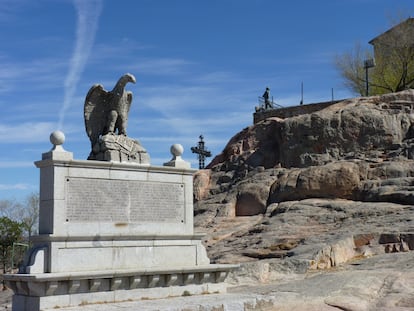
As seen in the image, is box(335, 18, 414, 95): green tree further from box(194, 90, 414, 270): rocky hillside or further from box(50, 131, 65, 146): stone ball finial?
box(50, 131, 65, 146): stone ball finial

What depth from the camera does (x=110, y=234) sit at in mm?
12234

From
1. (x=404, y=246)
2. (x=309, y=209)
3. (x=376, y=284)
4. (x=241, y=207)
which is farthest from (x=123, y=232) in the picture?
(x=241, y=207)

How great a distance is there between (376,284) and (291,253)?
4.69 m

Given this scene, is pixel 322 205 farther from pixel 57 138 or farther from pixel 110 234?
pixel 57 138

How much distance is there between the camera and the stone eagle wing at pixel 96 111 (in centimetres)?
1388

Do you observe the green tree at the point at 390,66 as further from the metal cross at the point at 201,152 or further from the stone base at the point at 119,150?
the stone base at the point at 119,150

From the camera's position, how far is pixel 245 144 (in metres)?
32.1

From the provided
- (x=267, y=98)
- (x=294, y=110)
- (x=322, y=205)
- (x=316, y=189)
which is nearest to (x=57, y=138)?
(x=322, y=205)

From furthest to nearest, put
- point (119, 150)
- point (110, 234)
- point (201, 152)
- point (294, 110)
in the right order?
point (201, 152) < point (294, 110) < point (119, 150) < point (110, 234)

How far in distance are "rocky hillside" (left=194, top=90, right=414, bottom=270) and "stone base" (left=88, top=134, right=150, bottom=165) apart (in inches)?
184

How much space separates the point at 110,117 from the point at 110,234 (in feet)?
9.62

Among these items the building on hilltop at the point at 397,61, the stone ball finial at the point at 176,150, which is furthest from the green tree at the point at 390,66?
the stone ball finial at the point at 176,150

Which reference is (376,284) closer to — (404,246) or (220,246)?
(404,246)

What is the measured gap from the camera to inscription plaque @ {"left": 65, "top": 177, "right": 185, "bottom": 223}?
11992 millimetres
